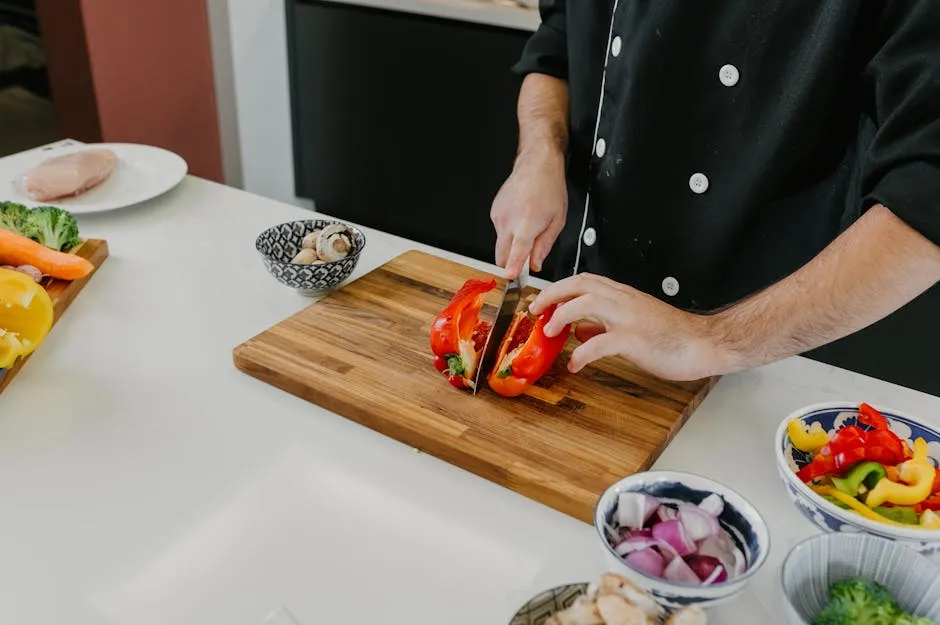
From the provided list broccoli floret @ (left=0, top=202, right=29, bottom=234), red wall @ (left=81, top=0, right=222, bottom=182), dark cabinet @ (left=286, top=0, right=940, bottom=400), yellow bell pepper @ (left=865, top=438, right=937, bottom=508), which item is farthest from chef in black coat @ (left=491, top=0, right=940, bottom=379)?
red wall @ (left=81, top=0, right=222, bottom=182)

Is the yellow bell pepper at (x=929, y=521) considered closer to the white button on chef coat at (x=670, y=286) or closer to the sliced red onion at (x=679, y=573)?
the sliced red onion at (x=679, y=573)

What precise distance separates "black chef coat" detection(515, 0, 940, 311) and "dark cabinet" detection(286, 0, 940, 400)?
1251 millimetres

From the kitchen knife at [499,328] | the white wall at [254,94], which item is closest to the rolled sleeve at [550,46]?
the kitchen knife at [499,328]

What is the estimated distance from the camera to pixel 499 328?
1104 mm

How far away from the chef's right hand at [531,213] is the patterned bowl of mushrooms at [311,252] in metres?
0.21

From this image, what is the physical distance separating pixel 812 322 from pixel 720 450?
18 cm

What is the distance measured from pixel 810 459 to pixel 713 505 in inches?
7.6

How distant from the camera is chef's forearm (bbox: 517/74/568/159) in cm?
139

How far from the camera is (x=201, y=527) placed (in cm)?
85

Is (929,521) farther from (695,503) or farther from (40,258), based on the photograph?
(40,258)

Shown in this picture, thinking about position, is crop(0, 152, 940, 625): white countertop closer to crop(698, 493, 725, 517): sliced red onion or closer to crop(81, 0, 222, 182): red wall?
crop(698, 493, 725, 517): sliced red onion

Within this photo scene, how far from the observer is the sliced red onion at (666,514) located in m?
0.76

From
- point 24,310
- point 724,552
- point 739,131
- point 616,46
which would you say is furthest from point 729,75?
point 24,310

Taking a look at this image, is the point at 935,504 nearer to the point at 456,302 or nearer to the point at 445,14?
the point at 456,302
